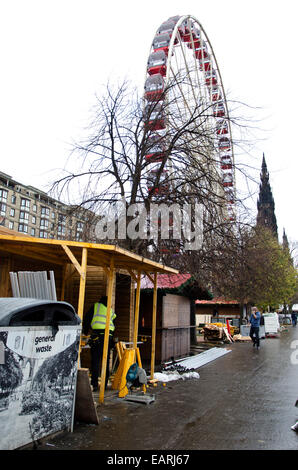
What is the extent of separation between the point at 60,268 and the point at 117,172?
166 inches

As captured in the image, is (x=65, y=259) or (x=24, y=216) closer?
(x=65, y=259)

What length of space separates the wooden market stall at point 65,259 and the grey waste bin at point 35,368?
1118 mm

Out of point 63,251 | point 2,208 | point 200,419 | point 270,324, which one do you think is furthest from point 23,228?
point 200,419

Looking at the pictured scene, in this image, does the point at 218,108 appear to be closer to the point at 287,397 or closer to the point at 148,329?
the point at 148,329

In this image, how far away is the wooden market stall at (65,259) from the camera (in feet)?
19.1

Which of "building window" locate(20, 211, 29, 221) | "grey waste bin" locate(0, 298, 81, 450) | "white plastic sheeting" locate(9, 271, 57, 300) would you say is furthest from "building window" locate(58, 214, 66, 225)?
"building window" locate(20, 211, 29, 221)

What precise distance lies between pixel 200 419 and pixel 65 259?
13.9ft

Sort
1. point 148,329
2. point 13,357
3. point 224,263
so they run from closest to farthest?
point 13,357 → point 148,329 → point 224,263

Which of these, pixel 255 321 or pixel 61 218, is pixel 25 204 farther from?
pixel 61 218

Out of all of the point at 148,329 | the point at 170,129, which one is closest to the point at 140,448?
the point at 148,329

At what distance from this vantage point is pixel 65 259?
26.8 feet

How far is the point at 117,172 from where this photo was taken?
39.2 feet

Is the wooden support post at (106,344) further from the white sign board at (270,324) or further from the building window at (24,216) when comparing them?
the building window at (24,216)

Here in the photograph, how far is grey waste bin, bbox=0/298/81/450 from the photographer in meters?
3.93
